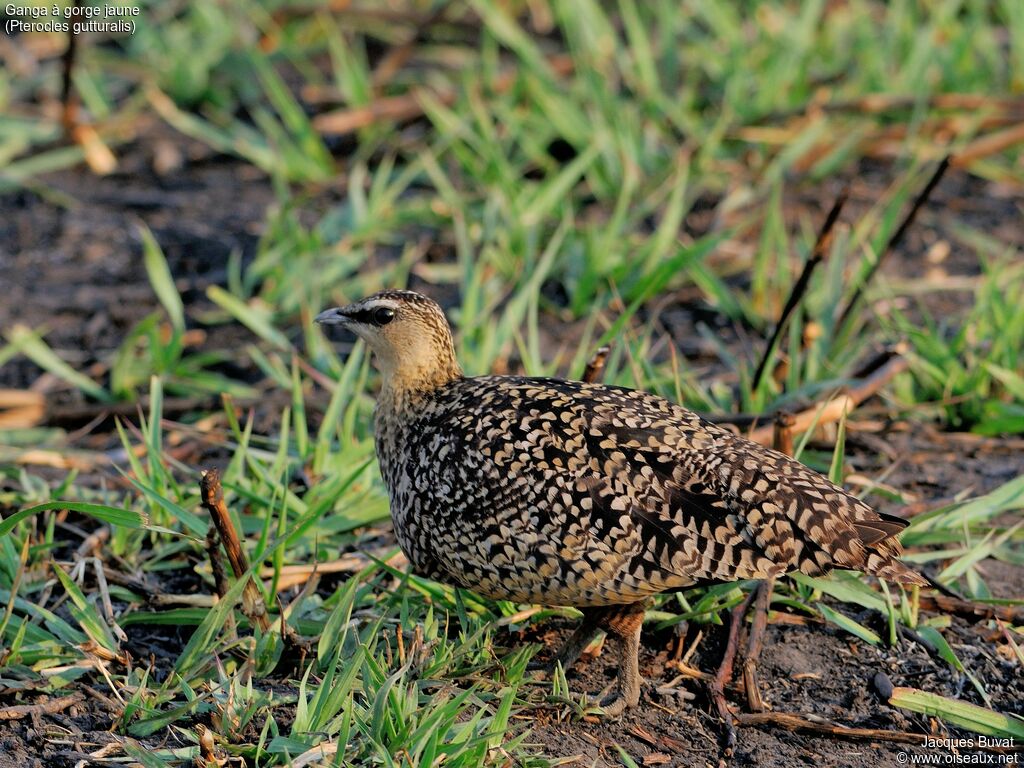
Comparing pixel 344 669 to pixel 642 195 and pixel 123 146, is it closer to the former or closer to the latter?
pixel 642 195

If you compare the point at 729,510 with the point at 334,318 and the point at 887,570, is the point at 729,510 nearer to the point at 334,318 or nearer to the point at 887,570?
the point at 887,570

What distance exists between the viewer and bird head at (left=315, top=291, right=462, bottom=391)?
15.4 feet

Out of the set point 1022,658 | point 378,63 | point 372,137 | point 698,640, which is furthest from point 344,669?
point 378,63

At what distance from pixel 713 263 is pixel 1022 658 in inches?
131

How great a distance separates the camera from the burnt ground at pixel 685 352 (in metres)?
4.02

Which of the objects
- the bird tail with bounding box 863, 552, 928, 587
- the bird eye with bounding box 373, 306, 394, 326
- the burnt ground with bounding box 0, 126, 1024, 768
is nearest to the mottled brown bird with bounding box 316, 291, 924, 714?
the bird tail with bounding box 863, 552, 928, 587

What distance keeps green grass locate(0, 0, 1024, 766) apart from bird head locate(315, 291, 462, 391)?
0.43 meters

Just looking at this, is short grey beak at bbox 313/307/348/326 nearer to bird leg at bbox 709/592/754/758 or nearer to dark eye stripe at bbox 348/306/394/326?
dark eye stripe at bbox 348/306/394/326

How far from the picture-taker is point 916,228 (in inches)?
299

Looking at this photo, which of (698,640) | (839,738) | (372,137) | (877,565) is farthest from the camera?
(372,137)

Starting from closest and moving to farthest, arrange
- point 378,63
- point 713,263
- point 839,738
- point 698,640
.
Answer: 1. point 839,738
2. point 698,640
3. point 713,263
4. point 378,63

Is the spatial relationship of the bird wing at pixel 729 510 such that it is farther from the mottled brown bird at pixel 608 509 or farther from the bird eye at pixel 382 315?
the bird eye at pixel 382 315

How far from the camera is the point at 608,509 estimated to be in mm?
3951

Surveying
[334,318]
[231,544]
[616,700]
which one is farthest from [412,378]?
[616,700]
